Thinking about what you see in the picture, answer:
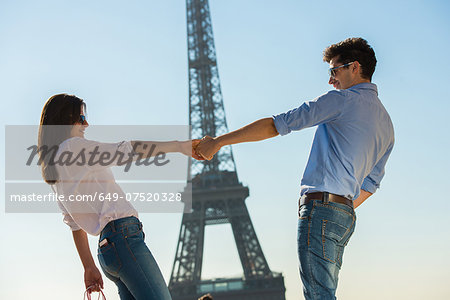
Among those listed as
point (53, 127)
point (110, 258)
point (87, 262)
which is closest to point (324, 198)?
point (110, 258)

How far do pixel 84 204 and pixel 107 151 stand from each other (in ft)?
1.05

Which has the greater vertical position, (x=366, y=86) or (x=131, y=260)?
(x=366, y=86)

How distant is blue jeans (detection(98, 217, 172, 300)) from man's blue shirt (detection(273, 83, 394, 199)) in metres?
0.95

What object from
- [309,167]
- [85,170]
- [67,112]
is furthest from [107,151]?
[309,167]

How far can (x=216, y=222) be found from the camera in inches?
1406

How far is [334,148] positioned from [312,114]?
0.23 meters

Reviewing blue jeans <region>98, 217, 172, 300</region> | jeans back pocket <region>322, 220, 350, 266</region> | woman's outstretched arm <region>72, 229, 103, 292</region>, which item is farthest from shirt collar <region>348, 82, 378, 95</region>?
woman's outstretched arm <region>72, 229, 103, 292</region>

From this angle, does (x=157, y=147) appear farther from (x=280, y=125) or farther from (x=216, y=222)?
(x=216, y=222)

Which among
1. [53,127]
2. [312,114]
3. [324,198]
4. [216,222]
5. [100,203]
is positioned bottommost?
[324,198]

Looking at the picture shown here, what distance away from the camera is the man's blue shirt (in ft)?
9.99

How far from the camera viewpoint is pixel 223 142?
11.5 ft

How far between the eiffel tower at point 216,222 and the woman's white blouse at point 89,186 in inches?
1236

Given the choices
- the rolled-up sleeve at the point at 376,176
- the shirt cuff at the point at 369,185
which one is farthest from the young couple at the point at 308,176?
the shirt cuff at the point at 369,185

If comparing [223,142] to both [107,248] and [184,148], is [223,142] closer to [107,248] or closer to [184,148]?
[184,148]
